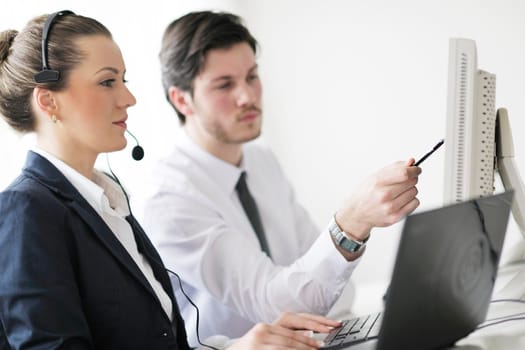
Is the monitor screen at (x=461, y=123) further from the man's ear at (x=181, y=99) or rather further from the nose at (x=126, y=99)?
the man's ear at (x=181, y=99)

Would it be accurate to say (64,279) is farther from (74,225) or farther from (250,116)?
(250,116)

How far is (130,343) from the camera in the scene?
4.52ft

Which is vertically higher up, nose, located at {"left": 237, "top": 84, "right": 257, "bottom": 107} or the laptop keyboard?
nose, located at {"left": 237, "top": 84, "right": 257, "bottom": 107}

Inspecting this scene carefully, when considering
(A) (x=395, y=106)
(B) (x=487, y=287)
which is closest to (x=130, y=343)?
(B) (x=487, y=287)

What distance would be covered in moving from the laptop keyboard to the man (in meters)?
0.21

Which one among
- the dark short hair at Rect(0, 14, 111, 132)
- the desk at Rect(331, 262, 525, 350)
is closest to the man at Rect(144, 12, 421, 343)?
the desk at Rect(331, 262, 525, 350)

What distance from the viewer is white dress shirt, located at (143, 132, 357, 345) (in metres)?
1.75

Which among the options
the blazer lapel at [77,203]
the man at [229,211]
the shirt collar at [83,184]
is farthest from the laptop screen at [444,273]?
the shirt collar at [83,184]

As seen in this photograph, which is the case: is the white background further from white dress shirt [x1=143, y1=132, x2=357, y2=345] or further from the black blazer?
the black blazer

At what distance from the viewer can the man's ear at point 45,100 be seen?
144 centimetres

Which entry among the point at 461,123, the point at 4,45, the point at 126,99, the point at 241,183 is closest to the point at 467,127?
the point at 461,123

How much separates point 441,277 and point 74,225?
0.68 m

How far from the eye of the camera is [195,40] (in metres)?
2.22

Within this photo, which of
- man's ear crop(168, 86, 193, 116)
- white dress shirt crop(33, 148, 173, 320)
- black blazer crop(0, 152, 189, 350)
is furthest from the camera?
man's ear crop(168, 86, 193, 116)
